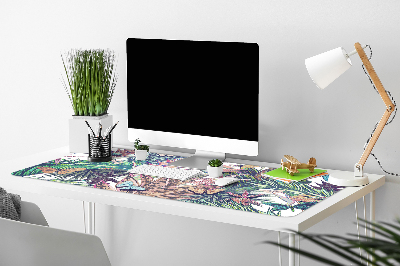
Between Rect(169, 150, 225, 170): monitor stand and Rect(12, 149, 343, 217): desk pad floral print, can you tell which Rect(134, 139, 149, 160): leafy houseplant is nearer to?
Rect(12, 149, 343, 217): desk pad floral print

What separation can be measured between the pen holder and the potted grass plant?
12 cm

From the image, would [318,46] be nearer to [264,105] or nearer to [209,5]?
[264,105]

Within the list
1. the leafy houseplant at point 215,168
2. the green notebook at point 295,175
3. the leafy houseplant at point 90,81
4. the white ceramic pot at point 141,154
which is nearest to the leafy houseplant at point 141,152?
the white ceramic pot at point 141,154

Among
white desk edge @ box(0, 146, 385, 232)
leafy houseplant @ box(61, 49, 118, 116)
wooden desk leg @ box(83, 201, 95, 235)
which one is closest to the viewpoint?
white desk edge @ box(0, 146, 385, 232)

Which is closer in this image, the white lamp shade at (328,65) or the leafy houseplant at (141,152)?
the white lamp shade at (328,65)

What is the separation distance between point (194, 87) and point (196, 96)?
0.12 feet

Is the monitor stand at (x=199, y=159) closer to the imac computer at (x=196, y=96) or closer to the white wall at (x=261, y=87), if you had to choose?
the imac computer at (x=196, y=96)

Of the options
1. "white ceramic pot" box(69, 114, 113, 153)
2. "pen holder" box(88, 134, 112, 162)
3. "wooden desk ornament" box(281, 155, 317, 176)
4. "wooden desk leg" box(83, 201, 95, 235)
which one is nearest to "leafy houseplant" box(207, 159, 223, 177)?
"wooden desk ornament" box(281, 155, 317, 176)

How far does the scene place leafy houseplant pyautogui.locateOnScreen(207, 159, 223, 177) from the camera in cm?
213

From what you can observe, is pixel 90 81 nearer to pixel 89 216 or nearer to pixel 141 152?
pixel 141 152

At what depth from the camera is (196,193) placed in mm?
1933

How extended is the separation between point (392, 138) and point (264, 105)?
54cm

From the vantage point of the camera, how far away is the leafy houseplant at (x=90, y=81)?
251 centimetres

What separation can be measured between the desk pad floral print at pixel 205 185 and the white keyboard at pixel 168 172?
0.09ft
